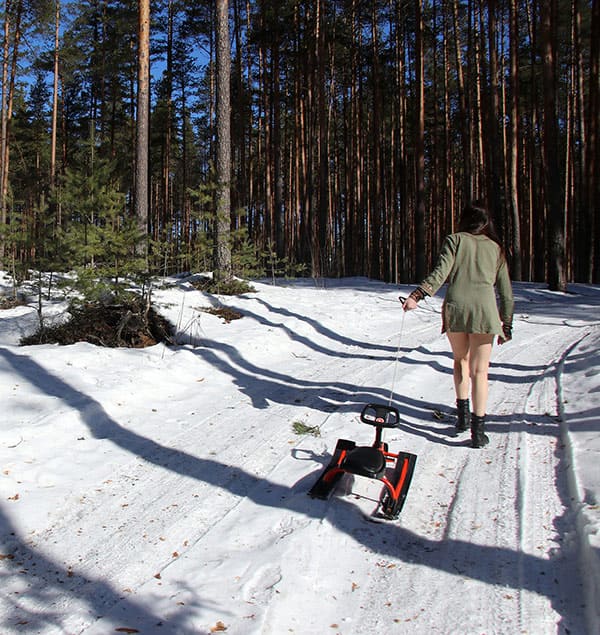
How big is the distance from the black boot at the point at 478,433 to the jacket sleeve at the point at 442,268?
3.46ft

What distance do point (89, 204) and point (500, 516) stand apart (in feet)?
19.8

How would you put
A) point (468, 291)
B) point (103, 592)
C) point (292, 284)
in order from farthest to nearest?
point (292, 284), point (468, 291), point (103, 592)

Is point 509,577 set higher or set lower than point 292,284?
lower

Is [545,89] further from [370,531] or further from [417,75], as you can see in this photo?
[370,531]

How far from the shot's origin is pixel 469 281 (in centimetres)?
385

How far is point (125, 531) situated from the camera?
274 cm

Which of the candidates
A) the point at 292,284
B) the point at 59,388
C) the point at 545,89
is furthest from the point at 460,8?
the point at 59,388

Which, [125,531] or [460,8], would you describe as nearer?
[125,531]

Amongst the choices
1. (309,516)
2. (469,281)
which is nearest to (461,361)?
(469,281)

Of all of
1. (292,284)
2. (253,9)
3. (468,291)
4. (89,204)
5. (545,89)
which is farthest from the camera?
(253,9)

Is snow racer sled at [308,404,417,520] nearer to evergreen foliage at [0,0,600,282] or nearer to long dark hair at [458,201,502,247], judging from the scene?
long dark hair at [458,201,502,247]

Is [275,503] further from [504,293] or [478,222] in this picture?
[478,222]

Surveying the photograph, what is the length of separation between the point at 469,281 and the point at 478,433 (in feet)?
3.93

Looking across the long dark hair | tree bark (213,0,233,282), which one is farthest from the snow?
tree bark (213,0,233,282)
